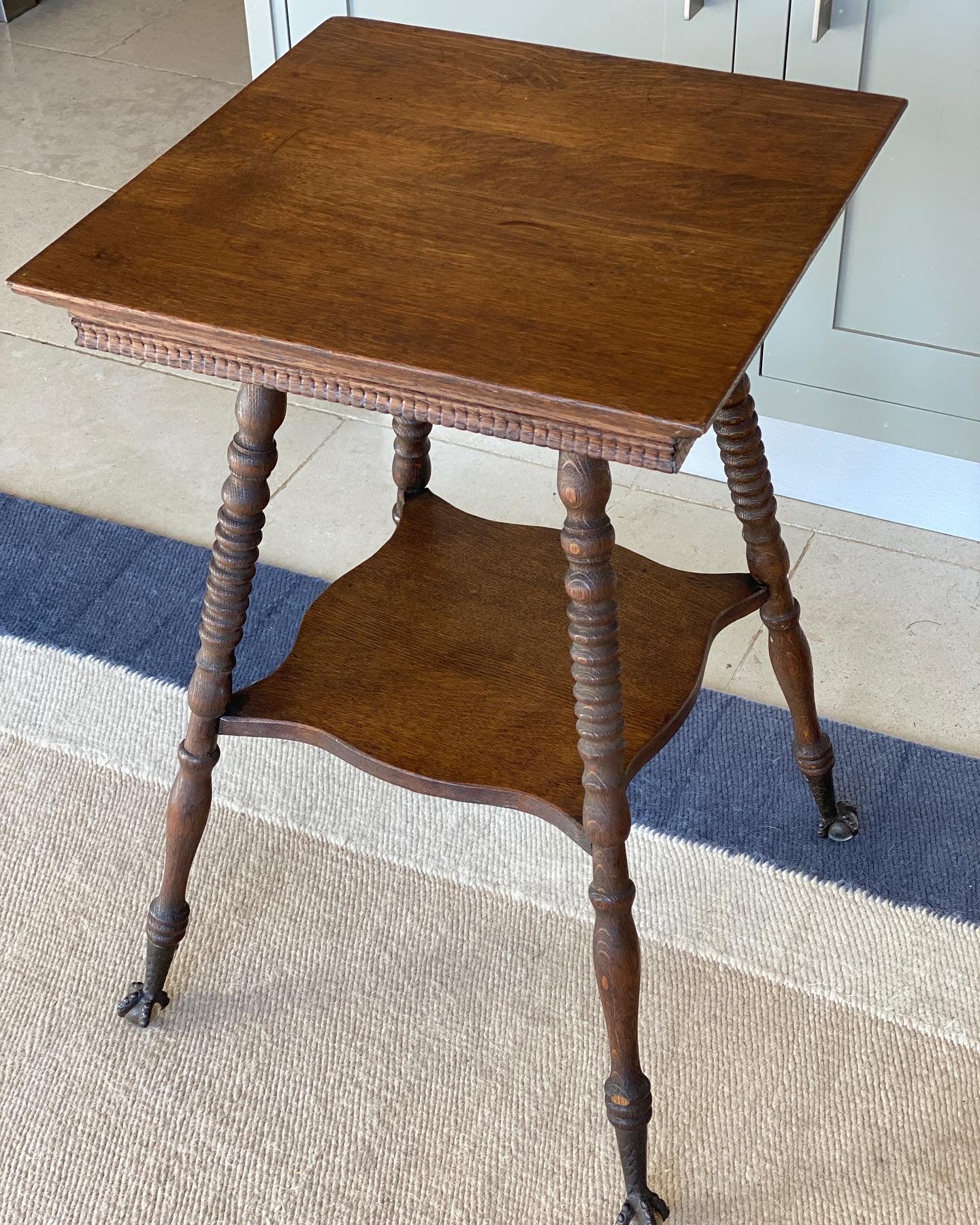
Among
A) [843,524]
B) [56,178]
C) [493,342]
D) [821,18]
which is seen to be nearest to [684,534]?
[843,524]

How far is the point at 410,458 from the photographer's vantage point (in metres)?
1.40

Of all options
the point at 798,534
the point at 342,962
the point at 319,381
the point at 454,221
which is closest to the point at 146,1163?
the point at 342,962

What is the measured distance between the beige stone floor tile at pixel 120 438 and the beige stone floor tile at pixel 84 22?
4.51 ft

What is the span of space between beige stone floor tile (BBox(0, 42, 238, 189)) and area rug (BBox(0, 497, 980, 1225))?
1462mm

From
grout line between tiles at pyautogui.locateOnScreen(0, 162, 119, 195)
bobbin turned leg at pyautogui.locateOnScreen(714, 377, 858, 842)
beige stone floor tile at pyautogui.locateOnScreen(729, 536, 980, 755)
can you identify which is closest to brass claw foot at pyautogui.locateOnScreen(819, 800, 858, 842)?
bobbin turned leg at pyautogui.locateOnScreen(714, 377, 858, 842)

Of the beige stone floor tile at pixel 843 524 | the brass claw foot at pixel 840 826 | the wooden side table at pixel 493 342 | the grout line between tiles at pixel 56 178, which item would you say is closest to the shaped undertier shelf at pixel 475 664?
the wooden side table at pixel 493 342

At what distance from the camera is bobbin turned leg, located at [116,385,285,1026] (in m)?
1.06

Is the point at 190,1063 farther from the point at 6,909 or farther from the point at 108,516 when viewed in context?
the point at 108,516

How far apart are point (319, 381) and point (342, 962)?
2.22ft

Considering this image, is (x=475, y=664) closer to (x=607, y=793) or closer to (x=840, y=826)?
(x=607, y=793)

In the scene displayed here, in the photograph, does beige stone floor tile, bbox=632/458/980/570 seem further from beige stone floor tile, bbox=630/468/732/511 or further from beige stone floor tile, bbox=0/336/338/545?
beige stone floor tile, bbox=0/336/338/545

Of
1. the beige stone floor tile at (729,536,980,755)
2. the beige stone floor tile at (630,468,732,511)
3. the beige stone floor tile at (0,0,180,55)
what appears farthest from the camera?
the beige stone floor tile at (0,0,180,55)

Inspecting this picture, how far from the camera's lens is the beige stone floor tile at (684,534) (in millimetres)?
1843

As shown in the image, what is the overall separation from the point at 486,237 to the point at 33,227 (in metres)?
1.84
